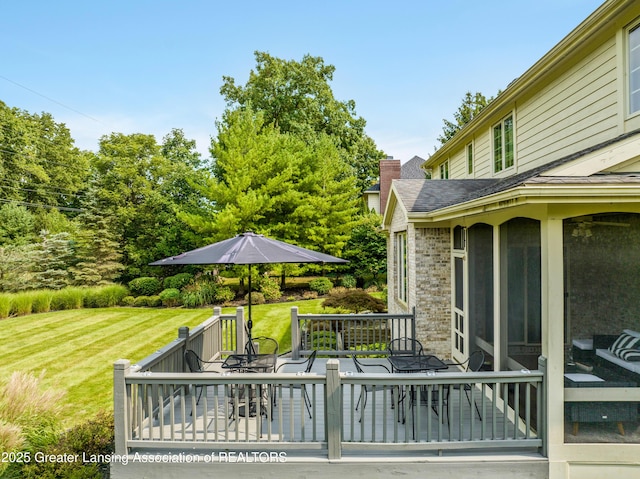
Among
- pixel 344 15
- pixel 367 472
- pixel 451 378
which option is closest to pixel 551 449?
pixel 451 378

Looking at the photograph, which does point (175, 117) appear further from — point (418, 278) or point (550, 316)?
point (550, 316)

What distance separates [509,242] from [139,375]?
4881 mm

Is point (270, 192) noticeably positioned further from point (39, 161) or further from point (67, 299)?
point (39, 161)

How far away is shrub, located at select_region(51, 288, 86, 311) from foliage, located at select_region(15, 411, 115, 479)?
15.2 meters

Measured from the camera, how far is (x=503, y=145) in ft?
32.6

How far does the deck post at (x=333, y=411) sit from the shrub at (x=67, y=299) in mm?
18206

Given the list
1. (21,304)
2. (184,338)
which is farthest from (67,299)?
(184,338)

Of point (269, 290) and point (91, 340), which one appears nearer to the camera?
point (91, 340)

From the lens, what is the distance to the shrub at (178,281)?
19875 millimetres

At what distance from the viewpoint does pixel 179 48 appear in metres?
19.2

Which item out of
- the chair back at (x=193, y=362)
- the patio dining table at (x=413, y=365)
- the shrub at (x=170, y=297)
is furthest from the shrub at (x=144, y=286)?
the patio dining table at (x=413, y=365)

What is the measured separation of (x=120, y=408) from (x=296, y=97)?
108ft

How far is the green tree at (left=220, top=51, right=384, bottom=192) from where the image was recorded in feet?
111

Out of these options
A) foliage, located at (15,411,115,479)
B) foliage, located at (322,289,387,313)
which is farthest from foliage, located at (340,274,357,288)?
foliage, located at (15,411,115,479)
